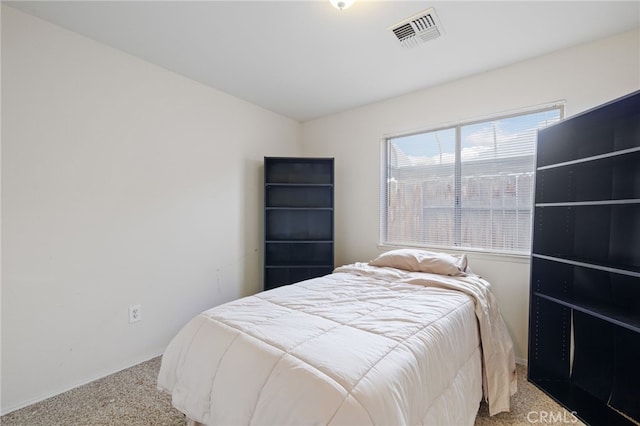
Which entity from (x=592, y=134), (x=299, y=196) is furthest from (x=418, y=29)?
(x=299, y=196)

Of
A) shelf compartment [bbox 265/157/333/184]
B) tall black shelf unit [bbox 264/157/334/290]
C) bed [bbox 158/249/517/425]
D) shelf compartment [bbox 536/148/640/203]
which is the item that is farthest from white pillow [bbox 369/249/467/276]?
shelf compartment [bbox 265/157/333/184]

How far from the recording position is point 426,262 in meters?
2.30

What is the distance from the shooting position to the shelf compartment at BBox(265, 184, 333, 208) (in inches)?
131

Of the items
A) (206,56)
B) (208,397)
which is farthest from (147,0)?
(208,397)

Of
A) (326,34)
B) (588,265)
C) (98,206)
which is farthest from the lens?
(98,206)

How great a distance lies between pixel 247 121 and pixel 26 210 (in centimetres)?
204

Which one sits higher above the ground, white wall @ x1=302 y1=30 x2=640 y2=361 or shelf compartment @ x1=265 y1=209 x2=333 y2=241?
white wall @ x1=302 y1=30 x2=640 y2=361

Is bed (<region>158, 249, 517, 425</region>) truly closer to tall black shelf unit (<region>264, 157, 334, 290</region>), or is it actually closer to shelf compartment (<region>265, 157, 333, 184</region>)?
tall black shelf unit (<region>264, 157, 334, 290</region>)

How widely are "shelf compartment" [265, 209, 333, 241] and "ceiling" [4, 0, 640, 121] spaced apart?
55.9 inches

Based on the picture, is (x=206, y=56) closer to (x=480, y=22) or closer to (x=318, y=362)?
(x=480, y=22)

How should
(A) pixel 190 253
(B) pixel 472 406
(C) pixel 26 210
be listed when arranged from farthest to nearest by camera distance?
(A) pixel 190 253
(C) pixel 26 210
(B) pixel 472 406

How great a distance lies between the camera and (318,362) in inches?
39.9

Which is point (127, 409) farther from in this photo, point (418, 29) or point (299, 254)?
point (418, 29)

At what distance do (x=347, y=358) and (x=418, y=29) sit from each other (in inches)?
81.7
